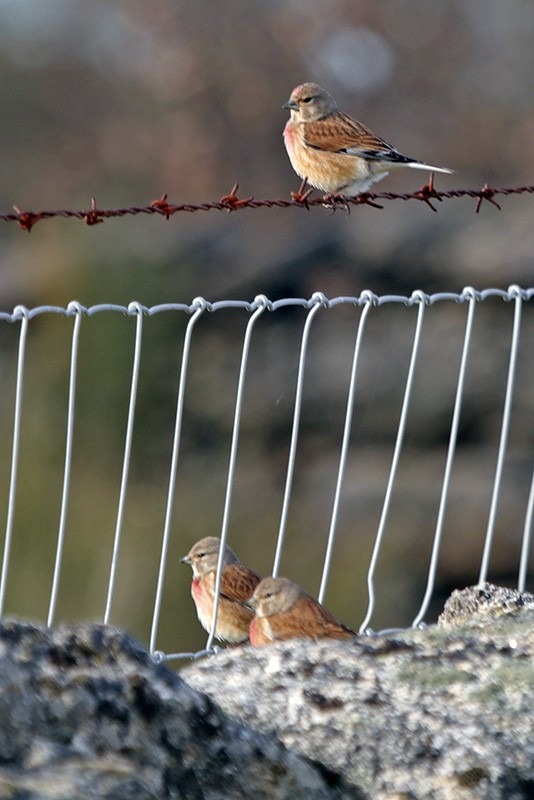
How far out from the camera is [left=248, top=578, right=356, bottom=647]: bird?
15.7ft

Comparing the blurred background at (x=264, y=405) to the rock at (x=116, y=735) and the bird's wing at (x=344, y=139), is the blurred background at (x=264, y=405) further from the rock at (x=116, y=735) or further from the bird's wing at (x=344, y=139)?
the rock at (x=116, y=735)

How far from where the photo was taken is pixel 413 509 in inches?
511

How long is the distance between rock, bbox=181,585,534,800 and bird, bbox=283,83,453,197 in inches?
138

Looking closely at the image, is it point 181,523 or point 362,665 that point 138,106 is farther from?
point 362,665

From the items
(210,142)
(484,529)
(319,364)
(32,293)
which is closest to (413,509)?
(484,529)

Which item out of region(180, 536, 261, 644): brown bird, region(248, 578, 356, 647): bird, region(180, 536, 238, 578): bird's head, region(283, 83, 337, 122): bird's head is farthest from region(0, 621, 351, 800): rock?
region(283, 83, 337, 122): bird's head

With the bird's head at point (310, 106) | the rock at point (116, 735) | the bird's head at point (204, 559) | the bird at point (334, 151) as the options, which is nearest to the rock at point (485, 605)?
the rock at point (116, 735)

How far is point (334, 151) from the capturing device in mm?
6855

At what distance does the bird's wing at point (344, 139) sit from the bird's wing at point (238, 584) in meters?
Result: 1.94

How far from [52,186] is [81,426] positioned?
14.8m

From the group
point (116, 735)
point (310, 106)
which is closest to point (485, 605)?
point (116, 735)

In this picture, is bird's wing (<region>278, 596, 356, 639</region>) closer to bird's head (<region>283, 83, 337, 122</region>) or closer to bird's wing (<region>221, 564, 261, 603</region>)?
bird's wing (<region>221, 564, 261, 603</region>)

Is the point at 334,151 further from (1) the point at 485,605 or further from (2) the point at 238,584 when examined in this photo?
(1) the point at 485,605

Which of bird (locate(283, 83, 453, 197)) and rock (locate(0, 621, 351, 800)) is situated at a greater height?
bird (locate(283, 83, 453, 197))
